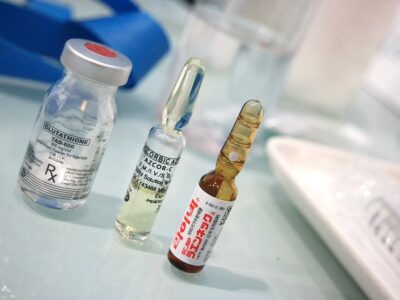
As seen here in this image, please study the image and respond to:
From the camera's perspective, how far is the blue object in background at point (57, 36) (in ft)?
1.90

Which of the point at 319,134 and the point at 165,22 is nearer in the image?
the point at 319,134

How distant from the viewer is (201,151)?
2.10ft

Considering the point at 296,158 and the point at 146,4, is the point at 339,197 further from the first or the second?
the point at 146,4

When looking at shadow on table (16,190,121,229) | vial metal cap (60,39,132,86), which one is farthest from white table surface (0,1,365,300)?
vial metal cap (60,39,132,86)

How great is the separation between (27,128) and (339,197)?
1.07ft

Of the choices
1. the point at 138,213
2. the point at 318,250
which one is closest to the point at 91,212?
the point at 138,213

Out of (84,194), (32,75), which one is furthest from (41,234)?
(32,75)

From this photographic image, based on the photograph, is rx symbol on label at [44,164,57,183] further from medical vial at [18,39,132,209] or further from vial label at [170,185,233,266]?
vial label at [170,185,233,266]

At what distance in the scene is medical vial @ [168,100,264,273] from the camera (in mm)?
362

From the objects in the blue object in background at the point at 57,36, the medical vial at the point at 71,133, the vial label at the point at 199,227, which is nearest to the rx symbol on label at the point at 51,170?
the medical vial at the point at 71,133

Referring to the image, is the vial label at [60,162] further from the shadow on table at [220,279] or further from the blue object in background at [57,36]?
the blue object in background at [57,36]

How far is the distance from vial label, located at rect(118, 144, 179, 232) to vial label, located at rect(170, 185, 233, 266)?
0.03 meters

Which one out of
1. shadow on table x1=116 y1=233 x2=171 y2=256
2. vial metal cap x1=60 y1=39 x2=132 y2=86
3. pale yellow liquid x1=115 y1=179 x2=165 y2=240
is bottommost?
shadow on table x1=116 y1=233 x2=171 y2=256

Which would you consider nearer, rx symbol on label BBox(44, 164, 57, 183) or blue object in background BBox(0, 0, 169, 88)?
rx symbol on label BBox(44, 164, 57, 183)
